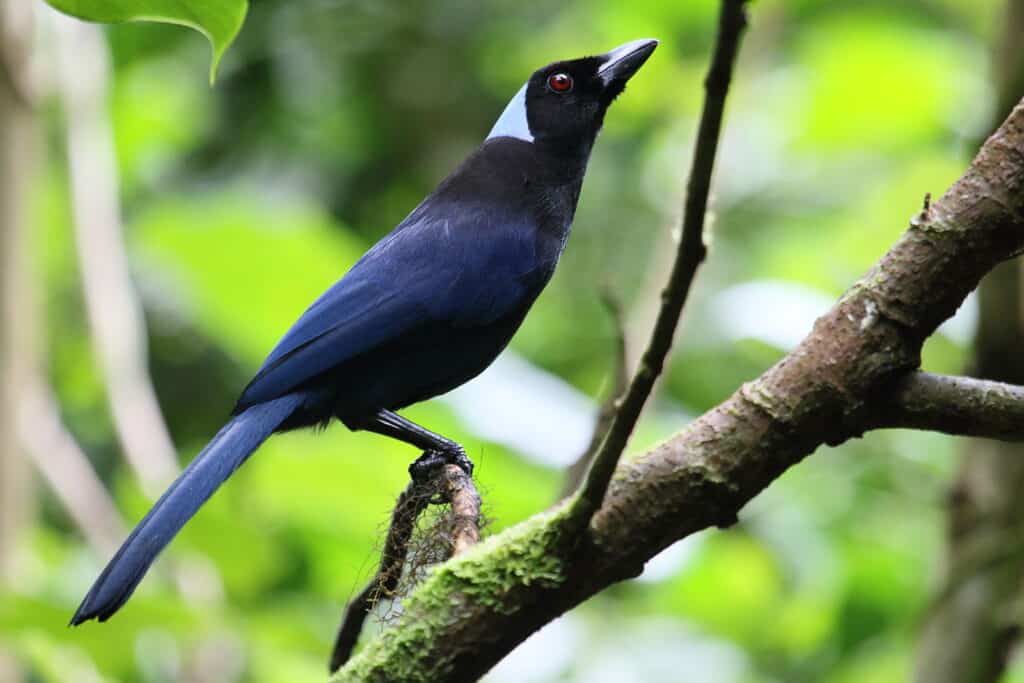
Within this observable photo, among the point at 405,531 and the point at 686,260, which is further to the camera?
the point at 405,531

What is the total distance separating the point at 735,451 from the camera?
174cm

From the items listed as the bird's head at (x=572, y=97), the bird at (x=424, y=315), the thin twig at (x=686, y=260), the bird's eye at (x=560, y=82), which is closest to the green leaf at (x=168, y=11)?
the thin twig at (x=686, y=260)

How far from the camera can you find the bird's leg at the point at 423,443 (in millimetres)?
2445

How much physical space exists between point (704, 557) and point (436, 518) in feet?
6.58

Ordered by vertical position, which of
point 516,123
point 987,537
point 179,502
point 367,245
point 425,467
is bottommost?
point 179,502

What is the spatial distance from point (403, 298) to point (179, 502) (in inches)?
29.0

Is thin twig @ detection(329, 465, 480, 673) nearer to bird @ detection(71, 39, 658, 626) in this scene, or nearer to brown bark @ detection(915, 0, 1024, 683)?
bird @ detection(71, 39, 658, 626)

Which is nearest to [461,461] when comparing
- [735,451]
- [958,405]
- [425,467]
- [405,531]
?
[425,467]

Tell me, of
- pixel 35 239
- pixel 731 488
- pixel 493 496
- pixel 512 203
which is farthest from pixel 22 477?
pixel 731 488

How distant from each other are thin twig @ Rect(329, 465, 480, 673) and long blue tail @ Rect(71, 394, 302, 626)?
33cm

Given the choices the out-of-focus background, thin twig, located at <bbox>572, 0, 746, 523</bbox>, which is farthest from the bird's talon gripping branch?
thin twig, located at <bbox>572, 0, 746, 523</bbox>

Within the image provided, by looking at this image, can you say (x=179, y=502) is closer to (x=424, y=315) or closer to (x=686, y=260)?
(x=424, y=315)

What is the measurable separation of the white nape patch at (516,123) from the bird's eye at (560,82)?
9 cm

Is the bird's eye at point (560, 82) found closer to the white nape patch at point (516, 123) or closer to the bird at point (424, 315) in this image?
the white nape patch at point (516, 123)
